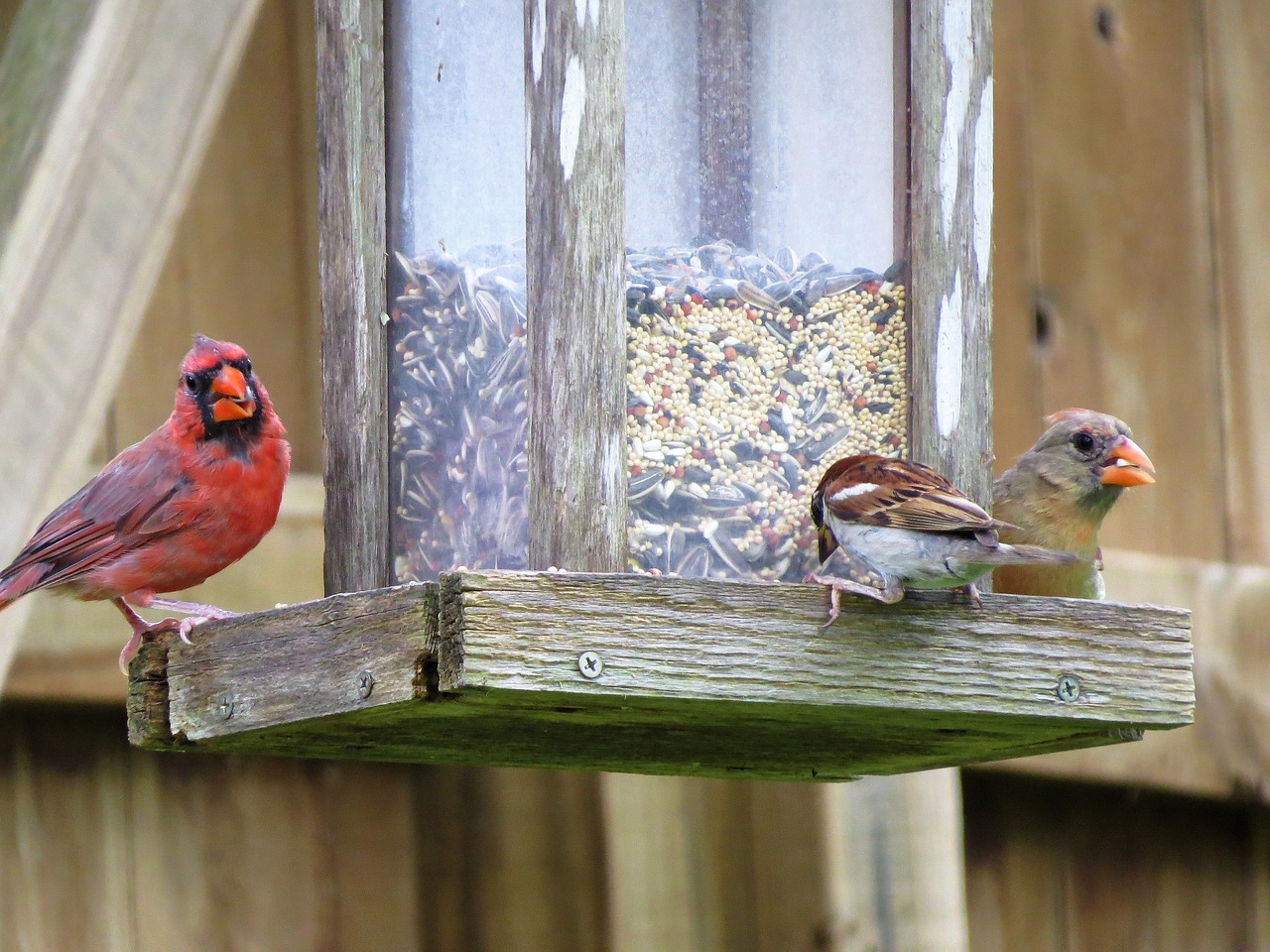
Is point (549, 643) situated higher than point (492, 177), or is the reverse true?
point (492, 177)

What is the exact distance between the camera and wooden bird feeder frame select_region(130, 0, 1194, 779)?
287 centimetres

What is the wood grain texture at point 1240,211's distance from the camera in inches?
203

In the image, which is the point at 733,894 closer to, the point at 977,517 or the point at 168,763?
the point at 168,763

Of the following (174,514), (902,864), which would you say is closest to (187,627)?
(174,514)

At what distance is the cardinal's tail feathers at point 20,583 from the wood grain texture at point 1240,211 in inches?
115

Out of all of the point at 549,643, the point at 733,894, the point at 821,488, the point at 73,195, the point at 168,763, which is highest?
the point at 73,195

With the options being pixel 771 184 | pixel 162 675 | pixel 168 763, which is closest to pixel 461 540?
pixel 162 675

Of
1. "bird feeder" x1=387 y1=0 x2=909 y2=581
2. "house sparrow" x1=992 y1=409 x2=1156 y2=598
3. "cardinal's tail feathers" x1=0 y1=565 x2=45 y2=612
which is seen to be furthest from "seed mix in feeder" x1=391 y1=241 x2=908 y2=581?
"house sparrow" x1=992 y1=409 x2=1156 y2=598

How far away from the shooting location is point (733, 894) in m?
4.41

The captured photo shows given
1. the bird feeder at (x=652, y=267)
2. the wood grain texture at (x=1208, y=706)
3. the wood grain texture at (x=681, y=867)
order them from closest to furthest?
the bird feeder at (x=652, y=267), the wood grain texture at (x=681, y=867), the wood grain texture at (x=1208, y=706)

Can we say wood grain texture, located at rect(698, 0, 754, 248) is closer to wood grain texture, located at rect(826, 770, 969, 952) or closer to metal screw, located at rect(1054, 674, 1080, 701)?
metal screw, located at rect(1054, 674, 1080, 701)

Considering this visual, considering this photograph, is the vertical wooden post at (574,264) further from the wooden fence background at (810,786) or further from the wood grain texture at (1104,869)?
the wood grain texture at (1104,869)

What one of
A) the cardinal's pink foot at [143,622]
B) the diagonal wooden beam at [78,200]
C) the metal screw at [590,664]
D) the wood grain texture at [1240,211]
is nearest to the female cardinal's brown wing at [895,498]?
the metal screw at [590,664]

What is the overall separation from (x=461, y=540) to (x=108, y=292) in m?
0.88
